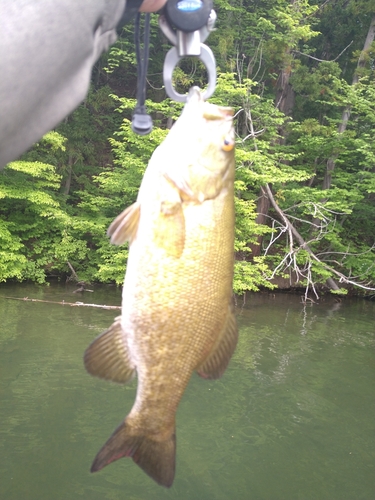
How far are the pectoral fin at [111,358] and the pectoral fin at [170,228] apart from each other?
0.30 meters

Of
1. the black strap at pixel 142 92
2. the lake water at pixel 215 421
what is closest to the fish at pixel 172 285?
the black strap at pixel 142 92

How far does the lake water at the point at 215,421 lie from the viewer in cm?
623

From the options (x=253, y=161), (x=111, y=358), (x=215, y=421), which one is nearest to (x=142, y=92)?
(x=111, y=358)

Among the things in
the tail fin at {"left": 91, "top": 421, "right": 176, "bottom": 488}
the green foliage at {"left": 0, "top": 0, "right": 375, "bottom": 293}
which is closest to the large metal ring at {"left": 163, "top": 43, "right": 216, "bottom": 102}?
the tail fin at {"left": 91, "top": 421, "right": 176, "bottom": 488}

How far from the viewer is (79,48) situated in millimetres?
865

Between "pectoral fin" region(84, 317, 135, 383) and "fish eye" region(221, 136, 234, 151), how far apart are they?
2.14 feet

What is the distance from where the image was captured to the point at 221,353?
154 centimetres

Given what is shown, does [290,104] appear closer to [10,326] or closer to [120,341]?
[10,326]

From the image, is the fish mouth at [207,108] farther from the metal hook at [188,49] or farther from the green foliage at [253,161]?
the green foliage at [253,161]

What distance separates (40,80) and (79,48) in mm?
128

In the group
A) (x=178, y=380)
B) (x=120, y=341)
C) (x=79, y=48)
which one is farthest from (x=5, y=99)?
(x=178, y=380)

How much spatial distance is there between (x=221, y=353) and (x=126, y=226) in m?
0.51

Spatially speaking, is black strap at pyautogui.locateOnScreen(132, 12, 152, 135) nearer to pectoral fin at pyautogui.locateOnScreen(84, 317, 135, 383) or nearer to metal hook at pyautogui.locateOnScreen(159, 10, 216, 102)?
metal hook at pyautogui.locateOnScreen(159, 10, 216, 102)

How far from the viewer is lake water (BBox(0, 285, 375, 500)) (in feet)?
20.4
